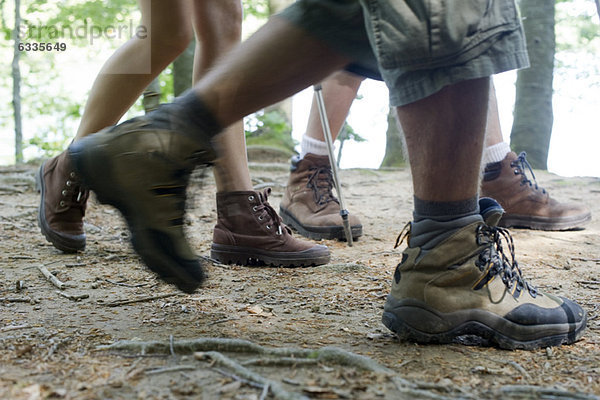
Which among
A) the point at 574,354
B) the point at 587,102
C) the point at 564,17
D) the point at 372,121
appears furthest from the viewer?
the point at 372,121

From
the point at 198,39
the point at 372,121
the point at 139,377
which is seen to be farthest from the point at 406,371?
the point at 372,121

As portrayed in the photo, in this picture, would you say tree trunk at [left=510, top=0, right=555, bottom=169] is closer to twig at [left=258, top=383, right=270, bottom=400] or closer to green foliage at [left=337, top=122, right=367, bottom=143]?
→ green foliage at [left=337, top=122, right=367, bottom=143]

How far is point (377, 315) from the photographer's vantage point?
179 centimetres

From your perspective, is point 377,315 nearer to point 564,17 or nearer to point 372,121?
point 564,17

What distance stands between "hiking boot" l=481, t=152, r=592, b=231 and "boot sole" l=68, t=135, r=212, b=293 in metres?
2.65

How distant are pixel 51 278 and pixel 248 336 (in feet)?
3.50

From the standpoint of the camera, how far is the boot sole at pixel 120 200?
1.35 meters

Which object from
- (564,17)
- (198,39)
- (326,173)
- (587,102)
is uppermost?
(564,17)

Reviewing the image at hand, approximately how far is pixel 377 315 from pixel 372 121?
16.7 m

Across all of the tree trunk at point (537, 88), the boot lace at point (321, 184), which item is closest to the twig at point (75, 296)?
the boot lace at point (321, 184)

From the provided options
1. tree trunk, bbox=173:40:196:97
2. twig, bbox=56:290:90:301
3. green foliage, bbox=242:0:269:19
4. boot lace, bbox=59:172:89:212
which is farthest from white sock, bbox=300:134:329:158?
green foliage, bbox=242:0:269:19

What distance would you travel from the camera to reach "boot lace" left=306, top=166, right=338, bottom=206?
337 cm

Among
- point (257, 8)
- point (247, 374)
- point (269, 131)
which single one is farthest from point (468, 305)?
point (257, 8)

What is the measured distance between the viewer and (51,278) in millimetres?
2125
